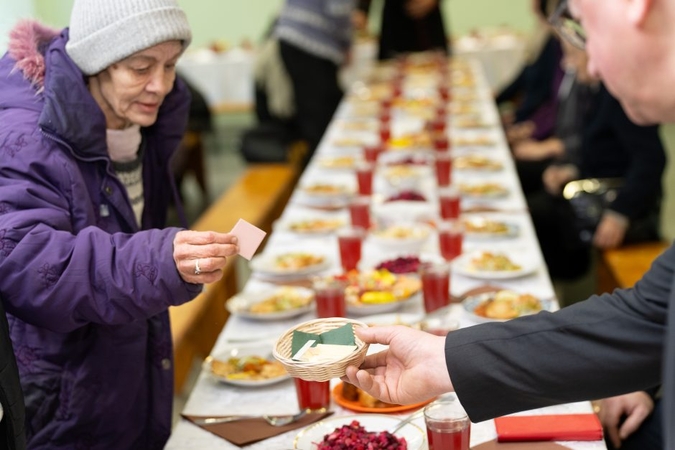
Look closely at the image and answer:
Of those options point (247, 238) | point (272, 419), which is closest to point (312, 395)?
point (272, 419)

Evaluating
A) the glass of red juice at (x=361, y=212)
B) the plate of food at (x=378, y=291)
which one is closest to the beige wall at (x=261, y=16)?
the glass of red juice at (x=361, y=212)

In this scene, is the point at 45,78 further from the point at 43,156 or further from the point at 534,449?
the point at 534,449

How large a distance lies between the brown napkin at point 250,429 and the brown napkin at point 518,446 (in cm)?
35

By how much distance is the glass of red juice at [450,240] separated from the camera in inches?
113

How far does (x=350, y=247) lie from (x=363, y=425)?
3.65ft

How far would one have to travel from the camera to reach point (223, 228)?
4832 millimetres

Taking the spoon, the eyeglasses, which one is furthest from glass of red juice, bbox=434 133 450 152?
the spoon

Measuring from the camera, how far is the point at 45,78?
6.61 feet

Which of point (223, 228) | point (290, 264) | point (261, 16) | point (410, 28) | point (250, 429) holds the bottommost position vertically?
point (261, 16)

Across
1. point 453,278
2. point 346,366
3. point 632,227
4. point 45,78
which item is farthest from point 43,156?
point 632,227

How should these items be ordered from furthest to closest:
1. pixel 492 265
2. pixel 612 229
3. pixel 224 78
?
pixel 224 78 → pixel 612 229 → pixel 492 265

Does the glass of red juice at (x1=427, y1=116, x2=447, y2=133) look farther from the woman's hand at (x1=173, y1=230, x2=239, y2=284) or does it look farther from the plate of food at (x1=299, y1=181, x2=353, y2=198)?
the woman's hand at (x1=173, y1=230, x2=239, y2=284)

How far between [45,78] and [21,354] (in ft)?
1.97

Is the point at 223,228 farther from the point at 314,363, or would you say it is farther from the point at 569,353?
the point at 569,353
